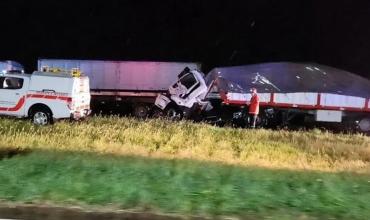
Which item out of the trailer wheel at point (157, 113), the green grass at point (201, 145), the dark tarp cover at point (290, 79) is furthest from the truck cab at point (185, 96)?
the green grass at point (201, 145)

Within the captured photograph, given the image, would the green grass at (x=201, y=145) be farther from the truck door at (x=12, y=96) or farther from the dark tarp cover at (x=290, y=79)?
the dark tarp cover at (x=290, y=79)

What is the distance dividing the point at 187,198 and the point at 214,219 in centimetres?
93

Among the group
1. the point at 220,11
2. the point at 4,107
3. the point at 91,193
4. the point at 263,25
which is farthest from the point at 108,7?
the point at 91,193

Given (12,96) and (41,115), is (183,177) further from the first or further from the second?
(12,96)

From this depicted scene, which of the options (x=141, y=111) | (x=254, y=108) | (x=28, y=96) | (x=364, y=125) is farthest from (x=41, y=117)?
(x=364, y=125)

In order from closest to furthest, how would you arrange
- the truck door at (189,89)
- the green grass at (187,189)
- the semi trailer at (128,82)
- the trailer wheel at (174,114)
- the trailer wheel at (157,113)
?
the green grass at (187,189)
the trailer wheel at (174,114)
the trailer wheel at (157,113)
the truck door at (189,89)
the semi trailer at (128,82)

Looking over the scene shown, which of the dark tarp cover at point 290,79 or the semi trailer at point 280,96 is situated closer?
the semi trailer at point 280,96

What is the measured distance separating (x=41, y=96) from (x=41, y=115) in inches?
27.2

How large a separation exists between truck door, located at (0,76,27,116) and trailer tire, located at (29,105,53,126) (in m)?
0.44

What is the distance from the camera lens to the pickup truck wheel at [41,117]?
75.7 feet

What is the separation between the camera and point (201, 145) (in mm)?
17094

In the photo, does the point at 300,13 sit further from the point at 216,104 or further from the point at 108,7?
the point at 108,7

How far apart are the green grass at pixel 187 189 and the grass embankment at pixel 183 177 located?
0.01 m

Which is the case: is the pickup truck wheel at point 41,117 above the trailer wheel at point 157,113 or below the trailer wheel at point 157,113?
below
